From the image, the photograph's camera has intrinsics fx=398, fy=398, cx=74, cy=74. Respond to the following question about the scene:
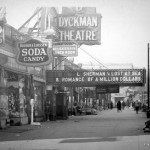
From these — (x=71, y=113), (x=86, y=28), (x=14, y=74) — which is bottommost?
(x=71, y=113)

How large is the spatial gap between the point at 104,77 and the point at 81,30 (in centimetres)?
463

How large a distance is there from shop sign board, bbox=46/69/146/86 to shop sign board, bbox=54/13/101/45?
278 cm

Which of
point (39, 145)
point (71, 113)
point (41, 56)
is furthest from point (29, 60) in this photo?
point (71, 113)

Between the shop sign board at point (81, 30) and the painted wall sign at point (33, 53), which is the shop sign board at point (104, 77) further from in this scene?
the painted wall sign at point (33, 53)

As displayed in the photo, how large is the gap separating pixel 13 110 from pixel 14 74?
2.34 meters

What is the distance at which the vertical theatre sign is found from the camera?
3422 centimetres

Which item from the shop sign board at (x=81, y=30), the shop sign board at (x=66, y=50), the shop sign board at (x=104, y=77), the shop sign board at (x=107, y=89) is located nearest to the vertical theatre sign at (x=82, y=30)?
the shop sign board at (x=81, y=30)

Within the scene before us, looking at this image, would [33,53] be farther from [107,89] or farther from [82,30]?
[107,89]

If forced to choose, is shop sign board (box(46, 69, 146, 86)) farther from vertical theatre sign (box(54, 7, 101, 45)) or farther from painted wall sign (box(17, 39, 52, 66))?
painted wall sign (box(17, 39, 52, 66))

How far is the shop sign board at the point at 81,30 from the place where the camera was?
34219 mm

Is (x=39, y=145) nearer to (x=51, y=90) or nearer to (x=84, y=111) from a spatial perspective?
(x=51, y=90)

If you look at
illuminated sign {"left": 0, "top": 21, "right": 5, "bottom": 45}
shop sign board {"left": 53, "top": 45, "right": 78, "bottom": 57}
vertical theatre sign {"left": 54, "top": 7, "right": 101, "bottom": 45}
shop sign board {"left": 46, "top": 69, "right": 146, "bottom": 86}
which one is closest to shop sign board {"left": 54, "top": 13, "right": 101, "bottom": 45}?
vertical theatre sign {"left": 54, "top": 7, "right": 101, "bottom": 45}

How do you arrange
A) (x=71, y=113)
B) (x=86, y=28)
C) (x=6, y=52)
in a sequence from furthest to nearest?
(x=71, y=113)
(x=86, y=28)
(x=6, y=52)

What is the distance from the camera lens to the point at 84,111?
51344 mm
